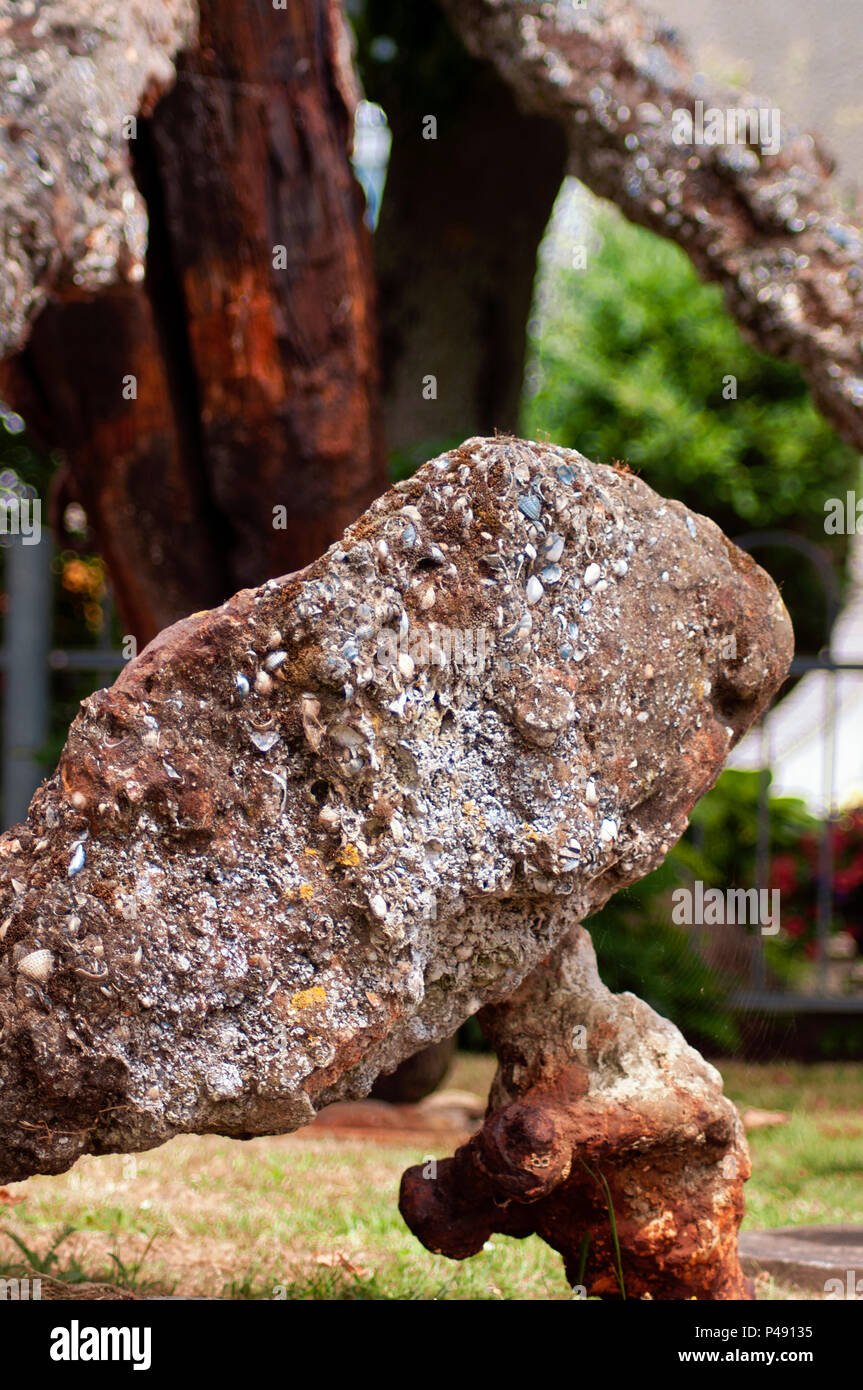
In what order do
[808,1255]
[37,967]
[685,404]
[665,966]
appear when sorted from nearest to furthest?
[37,967]
[808,1255]
[665,966]
[685,404]

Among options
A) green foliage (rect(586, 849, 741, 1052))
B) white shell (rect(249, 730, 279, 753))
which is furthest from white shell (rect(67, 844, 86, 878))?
green foliage (rect(586, 849, 741, 1052))

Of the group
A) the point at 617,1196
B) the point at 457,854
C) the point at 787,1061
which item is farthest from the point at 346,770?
the point at 787,1061

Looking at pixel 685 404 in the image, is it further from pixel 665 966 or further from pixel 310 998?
pixel 310 998

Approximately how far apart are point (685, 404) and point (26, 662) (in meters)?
4.83

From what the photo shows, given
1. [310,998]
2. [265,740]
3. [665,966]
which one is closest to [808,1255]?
[310,998]

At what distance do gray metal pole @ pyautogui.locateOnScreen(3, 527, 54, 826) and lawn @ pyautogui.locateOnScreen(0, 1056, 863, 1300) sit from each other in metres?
1.87

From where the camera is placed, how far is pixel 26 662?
514 cm

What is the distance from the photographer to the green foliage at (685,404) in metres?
8.00

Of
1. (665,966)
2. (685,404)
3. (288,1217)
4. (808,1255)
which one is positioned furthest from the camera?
(685,404)

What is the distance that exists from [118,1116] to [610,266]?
8310mm

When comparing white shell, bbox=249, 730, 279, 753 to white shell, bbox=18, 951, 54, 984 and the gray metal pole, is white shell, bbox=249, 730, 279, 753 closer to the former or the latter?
white shell, bbox=18, 951, 54, 984

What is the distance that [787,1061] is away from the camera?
5609 mm

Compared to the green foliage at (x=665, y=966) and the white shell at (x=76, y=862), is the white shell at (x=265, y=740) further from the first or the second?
the green foliage at (x=665, y=966)

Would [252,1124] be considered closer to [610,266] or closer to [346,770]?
[346,770]
